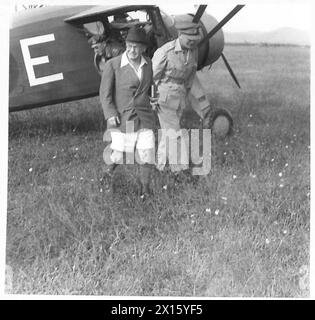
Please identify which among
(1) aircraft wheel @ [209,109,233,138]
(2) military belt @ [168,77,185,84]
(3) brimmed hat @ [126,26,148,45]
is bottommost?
(1) aircraft wheel @ [209,109,233,138]

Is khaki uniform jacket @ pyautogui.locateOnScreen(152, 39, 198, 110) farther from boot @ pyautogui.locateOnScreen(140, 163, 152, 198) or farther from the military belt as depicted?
boot @ pyautogui.locateOnScreen(140, 163, 152, 198)

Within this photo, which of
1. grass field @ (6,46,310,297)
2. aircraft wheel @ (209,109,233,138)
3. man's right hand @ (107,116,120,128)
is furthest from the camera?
aircraft wheel @ (209,109,233,138)

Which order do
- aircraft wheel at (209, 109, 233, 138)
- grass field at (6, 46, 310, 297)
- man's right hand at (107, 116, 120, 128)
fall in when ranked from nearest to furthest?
grass field at (6, 46, 310, 297) < man's right hand at (107, 116, 120, 128) < aircraft wheel at (209, 109, 233, 138)

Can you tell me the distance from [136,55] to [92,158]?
0.52 metres

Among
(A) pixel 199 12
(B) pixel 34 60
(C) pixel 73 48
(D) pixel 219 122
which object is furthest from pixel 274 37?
(B) pixel 34 60

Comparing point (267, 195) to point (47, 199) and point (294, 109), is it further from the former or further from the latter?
point (47, 199)

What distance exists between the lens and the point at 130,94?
2396 millimetres

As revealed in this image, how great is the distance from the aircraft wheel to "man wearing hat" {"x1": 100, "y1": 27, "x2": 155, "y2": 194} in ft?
0.95

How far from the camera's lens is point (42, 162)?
98.9 inches

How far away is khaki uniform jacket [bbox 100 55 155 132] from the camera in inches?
94.2

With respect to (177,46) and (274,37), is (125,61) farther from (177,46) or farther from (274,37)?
(274,37)

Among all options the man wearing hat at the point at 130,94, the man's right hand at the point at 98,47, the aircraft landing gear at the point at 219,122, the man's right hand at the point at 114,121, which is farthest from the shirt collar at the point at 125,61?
the aircraft landing gear at the point at 219,122

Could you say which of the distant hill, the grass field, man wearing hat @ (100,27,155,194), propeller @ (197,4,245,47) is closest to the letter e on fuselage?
the grass field
